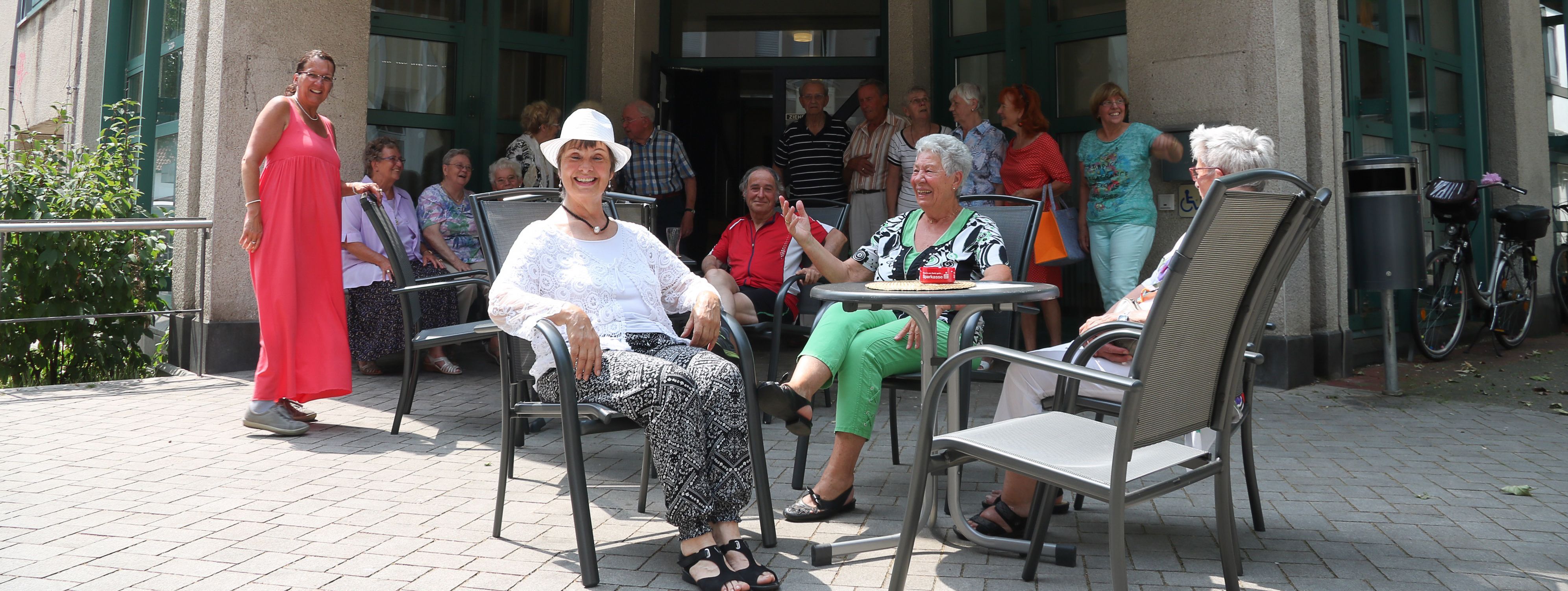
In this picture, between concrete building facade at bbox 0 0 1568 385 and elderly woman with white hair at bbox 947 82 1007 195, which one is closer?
concrete building facade at bbox 0 0 1568 385

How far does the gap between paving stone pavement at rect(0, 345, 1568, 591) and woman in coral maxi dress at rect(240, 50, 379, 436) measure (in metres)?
0.23

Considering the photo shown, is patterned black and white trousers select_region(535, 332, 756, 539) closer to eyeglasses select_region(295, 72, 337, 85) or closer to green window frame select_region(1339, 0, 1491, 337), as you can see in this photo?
eyeglasses select_region(295, 72, 337, 85)

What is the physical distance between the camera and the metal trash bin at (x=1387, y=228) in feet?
19.3

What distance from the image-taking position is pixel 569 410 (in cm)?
273

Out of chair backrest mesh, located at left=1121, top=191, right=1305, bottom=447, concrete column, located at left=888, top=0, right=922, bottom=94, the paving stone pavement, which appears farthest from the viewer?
concrete column, located at left=888, top=0, right=922, bottom=94

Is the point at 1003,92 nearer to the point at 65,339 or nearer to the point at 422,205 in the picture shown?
the point at 422,205

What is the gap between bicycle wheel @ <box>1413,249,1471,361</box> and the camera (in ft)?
24.8

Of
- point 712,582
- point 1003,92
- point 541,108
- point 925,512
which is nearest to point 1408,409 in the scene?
point 1003,92

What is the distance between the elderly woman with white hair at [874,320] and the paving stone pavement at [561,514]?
Answer: 0.28 meters

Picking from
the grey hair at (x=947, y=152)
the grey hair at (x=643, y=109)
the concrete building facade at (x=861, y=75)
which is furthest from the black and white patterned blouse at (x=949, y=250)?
the grey hair at (x=643, y=109)

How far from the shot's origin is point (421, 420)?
16.8ft

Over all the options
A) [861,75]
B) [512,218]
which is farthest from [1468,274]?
[512,218]

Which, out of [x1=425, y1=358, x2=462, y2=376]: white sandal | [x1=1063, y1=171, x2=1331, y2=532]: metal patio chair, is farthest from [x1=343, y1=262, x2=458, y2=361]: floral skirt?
[x1=1063, y1=171, x2=1331, y2=532]: metal patio chair

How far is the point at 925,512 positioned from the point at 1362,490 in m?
1.72
